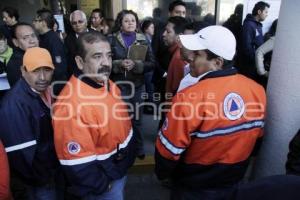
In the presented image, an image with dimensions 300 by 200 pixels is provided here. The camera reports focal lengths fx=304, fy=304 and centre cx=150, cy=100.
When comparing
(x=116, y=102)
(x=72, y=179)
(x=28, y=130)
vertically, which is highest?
(x=116, y=102)

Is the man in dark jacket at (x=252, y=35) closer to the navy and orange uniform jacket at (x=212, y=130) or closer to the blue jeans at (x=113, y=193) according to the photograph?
the navy and orange uniform jacket at (x=212, y=130)

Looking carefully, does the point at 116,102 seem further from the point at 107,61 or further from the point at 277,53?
the point at 277,53

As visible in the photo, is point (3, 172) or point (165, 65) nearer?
point (3, 172)

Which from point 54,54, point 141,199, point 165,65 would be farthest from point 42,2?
point 141,199

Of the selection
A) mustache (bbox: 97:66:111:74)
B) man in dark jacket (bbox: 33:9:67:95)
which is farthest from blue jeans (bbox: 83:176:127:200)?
man in dark jacket (bbox: 33:9:67:95)

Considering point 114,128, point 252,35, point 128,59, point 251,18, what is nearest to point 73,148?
point 114,128

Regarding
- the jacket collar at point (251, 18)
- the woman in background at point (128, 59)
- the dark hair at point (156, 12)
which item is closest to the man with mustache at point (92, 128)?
the woman in background at point (128, 59)

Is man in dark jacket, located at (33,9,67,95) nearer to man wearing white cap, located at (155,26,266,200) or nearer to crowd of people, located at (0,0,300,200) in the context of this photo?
crowd of people, located at (0,0,300,200)

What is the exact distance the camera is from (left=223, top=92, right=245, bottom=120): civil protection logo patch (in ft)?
5.89

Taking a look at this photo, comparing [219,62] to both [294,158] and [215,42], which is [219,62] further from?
[294,158]

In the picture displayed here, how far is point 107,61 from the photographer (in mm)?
1989

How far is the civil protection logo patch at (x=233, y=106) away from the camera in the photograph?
1796 mm

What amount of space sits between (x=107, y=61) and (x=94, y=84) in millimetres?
181

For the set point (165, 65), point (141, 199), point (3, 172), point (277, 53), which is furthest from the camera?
point (165, 65)
